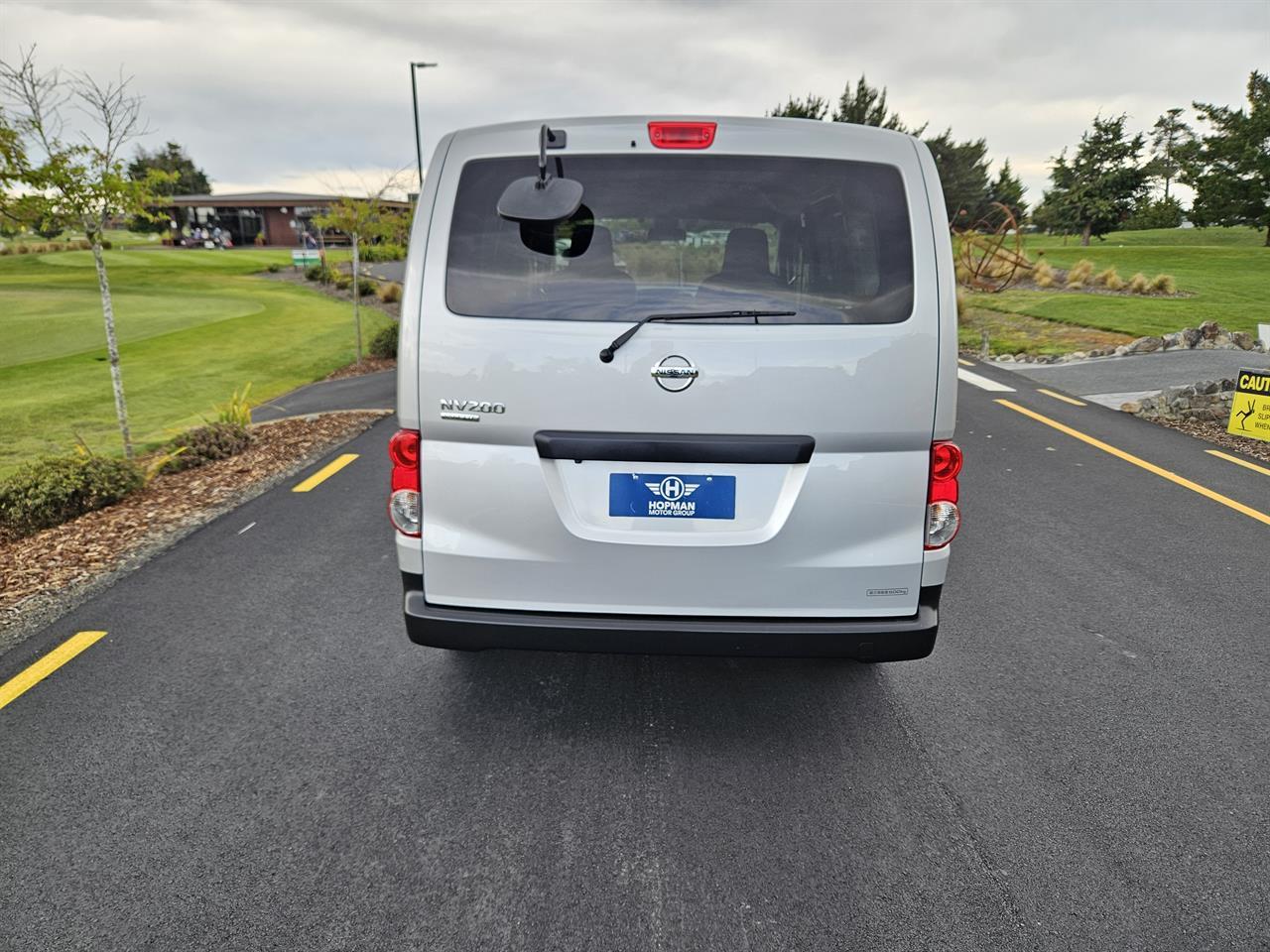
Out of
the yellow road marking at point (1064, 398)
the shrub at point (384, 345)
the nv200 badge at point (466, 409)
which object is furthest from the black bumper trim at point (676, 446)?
the shrub at point (384, 345)

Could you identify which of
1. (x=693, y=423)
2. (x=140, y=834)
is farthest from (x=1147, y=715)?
(x=140, y=834)

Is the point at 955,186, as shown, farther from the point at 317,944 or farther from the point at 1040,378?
the point at 317,944

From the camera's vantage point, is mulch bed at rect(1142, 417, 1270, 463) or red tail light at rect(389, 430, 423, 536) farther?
mulch bed at rect(1142, 417, 1270, 463)

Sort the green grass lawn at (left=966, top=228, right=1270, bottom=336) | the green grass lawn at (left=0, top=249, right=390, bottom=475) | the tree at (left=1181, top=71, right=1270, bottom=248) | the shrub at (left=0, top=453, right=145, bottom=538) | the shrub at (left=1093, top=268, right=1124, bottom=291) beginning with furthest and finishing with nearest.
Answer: the tree at (left=1181, top=71, right=1270, bottom=248)
the shrub at (left=1093, top=268, right=1124, bottom=291)
the green grass lawn at (left=966, top=228, right=1270, bottom=336)
the green grass lawn at (left=0, top=249, right=390, bottom=475)
the shrub at (left=0, top=453, right=145, bottom=538)

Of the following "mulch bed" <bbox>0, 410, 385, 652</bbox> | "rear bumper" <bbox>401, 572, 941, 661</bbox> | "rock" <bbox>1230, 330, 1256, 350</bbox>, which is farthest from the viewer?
"rock" <bbox>1230, 330, 1256, 350</bbox>

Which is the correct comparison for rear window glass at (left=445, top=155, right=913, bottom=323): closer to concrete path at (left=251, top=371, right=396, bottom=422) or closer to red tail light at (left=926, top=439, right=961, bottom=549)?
red tail light at (left=926, top=439, right=961, bottom=549)

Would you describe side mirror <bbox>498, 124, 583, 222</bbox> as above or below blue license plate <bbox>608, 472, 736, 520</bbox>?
above

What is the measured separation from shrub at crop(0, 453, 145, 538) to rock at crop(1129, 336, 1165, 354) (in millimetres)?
14169

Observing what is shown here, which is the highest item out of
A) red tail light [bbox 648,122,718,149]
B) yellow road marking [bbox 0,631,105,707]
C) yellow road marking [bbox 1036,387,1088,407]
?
red tail light [bbox 648,122,718,149]

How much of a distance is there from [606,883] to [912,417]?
5.38 ft

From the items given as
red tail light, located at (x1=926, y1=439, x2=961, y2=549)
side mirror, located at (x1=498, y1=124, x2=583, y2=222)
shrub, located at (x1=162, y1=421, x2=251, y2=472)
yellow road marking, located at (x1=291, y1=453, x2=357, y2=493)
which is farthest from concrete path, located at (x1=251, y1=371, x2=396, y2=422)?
red tail light, located at (x1=926, y1=439, x2=961, y2=549)

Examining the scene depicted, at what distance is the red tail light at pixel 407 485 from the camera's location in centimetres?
261

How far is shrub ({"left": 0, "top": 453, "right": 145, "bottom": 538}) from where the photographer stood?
5551 mm

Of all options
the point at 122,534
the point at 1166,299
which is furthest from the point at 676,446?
the point at 1166,299
